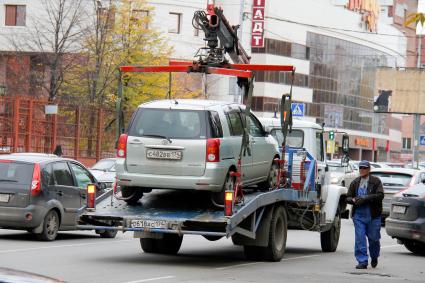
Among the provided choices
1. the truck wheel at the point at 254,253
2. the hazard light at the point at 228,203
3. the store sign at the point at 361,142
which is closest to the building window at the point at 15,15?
the store sign at the point at 361,142

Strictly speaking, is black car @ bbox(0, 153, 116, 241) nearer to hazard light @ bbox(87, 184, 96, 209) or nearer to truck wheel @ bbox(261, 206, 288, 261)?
hazard light @ bbox(87, 184, 96, 209)

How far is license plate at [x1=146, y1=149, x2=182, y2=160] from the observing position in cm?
1647

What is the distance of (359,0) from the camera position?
10606 centimetres

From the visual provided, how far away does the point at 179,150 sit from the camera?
54.0 feet

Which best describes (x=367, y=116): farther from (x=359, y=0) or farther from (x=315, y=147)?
(x=315, y=147)

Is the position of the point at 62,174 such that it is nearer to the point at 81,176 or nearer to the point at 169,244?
the point at 81,176

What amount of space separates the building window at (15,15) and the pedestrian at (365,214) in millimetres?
62305

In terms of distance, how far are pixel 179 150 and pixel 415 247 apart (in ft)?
22.7

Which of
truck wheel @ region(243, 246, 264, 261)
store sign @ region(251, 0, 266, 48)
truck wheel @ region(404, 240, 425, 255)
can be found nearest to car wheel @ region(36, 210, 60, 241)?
truck wheel @ region(243, 246, 264, 261)

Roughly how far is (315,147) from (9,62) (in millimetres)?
50088

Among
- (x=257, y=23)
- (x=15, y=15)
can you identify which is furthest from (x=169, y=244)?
(x=15, y=15)

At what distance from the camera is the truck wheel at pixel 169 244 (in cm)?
1866

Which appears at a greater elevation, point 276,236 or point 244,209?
point 244,209

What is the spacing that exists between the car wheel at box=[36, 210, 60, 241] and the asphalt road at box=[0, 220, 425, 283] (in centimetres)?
18
